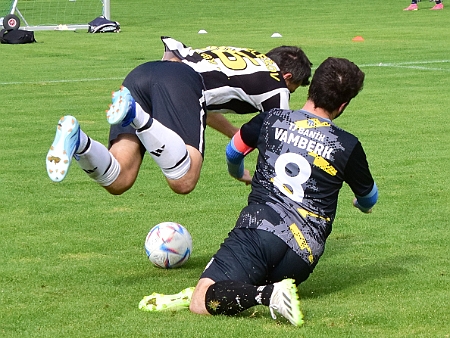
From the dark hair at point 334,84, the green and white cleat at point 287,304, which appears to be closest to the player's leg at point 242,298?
the green and white cleat at point 287,304

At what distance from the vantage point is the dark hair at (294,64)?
23.6 feet

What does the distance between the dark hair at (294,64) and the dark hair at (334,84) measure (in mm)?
1064

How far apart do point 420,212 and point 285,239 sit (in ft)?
9.84

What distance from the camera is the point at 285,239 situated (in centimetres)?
586

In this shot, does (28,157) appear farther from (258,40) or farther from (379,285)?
(258,40)

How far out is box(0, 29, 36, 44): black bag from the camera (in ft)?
84.0

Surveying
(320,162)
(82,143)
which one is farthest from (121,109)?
(320,162)

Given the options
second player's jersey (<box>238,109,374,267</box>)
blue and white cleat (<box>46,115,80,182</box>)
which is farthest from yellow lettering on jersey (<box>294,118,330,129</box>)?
blue and white cleat (<box>46,115,80,182</box>)

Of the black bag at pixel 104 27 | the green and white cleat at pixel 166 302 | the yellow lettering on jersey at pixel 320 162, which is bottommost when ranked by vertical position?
the black bag at pixel 104 27

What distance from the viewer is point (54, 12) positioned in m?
33.7

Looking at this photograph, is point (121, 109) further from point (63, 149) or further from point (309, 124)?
point (309, 124)

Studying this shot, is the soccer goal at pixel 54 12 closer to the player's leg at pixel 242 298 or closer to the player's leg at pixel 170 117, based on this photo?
the player's leg at pixel 170 117

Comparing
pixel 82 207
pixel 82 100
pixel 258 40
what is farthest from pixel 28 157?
pixel 258 40

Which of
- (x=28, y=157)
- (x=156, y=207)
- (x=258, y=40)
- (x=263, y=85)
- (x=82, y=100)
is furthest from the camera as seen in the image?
(x=258, y=40)
